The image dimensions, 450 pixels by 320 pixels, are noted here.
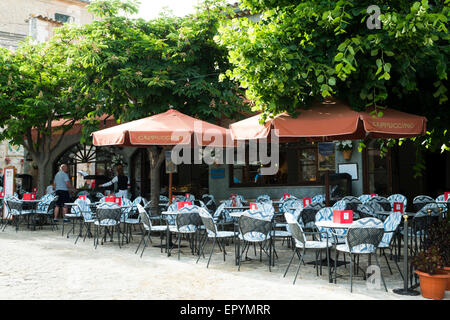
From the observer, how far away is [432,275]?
5402mm

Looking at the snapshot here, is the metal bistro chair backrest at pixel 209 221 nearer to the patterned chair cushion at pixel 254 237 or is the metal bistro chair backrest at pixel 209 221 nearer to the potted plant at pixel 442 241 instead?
the patterned chair cushion at pixel 254 237

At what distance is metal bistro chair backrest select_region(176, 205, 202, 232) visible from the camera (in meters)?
8.18

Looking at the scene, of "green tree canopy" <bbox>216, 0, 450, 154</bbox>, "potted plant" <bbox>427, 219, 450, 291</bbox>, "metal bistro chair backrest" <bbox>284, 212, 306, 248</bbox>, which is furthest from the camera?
"metal bistro chair backrest" <bbox>284, 212, 306, 248</bbox>

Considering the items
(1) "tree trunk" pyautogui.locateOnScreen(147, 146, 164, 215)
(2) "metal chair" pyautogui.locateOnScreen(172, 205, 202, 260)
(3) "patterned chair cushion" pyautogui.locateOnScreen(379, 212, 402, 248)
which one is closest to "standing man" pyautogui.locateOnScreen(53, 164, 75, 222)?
(1) "tree trunk" pyautogui.locateOnScreen(147, 146, 164, 215)

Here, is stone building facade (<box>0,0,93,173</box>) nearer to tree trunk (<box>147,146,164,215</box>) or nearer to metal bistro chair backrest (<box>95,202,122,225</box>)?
tree trunk (<box>147,146,164,215</box>)

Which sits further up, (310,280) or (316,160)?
(316,160)

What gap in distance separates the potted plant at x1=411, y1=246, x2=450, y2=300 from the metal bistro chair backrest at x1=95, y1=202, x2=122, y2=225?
236 inches

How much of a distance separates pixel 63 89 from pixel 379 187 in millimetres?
10886

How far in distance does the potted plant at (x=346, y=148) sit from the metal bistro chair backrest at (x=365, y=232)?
790 cm

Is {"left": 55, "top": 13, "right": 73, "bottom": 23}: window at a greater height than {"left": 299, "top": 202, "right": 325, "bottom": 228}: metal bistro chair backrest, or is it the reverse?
{"left": 55, "top": 13, "right": 73, "bottom": 23}: window

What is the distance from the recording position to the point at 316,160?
47.4 feet

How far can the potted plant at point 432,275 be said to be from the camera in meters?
5.39

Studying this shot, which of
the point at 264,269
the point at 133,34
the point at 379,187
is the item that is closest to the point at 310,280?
the point at 264,269

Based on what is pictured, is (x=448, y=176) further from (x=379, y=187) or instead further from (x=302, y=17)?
(x=302, y=17)
